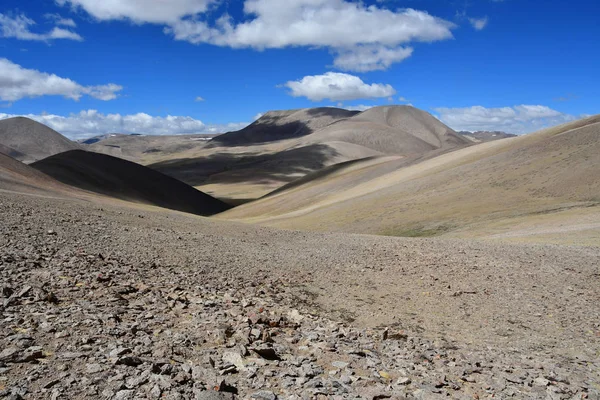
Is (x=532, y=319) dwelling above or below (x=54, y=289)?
below

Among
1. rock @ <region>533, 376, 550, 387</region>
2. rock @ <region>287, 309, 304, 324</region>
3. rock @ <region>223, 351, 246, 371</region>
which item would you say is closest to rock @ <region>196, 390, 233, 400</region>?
rock @ <region>223, 351, 246, 371</region>

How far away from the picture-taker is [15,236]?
1059cm

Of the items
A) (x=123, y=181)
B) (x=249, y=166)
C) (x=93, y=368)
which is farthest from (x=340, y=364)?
(x=249, y=166)

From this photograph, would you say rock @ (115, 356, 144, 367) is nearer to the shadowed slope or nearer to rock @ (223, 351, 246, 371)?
rock @ (223, 351, 246, 371)

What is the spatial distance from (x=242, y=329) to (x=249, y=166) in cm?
15276

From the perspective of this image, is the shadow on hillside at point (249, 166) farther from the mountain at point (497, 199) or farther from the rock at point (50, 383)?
the rock at point (50, 383)

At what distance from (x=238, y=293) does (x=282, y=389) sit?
13.7 ft

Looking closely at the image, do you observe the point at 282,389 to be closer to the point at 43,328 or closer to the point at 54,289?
the point at 43,328

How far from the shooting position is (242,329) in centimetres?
668

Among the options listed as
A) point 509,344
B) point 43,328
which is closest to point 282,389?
point 43,328

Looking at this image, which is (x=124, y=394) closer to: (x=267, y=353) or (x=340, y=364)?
(x=267, y=353)

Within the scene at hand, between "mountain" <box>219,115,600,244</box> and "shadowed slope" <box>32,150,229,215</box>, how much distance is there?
27.2 metres

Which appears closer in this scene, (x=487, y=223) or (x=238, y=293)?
(x=238, y=293)

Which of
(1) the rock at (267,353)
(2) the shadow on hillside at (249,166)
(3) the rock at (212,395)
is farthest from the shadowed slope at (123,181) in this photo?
(3) the rock at (212,395)
